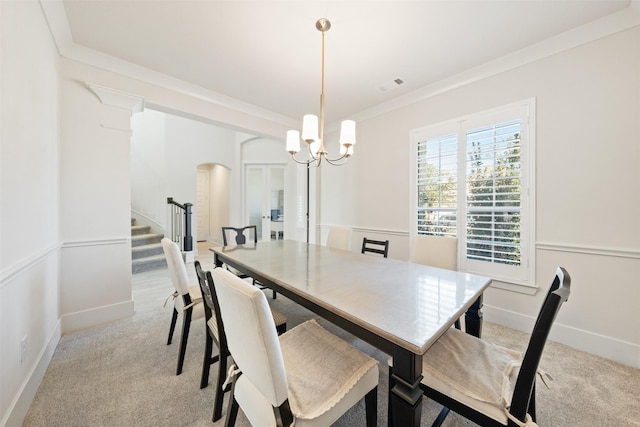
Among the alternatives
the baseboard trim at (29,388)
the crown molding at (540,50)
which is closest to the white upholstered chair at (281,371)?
the baseboard trim at (29,388)

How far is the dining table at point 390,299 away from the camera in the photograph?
0.91 m

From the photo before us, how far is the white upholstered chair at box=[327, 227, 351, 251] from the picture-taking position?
293 centimetres

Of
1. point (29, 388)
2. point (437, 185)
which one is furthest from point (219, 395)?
point (437, 185)

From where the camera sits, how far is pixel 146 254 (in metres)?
4.57

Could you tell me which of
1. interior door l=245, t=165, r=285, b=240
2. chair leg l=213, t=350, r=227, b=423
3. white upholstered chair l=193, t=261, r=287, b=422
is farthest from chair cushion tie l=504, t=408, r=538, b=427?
interior door l=245, t=165, r=285, b=240

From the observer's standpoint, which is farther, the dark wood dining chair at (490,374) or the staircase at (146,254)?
the staircase at (146,254)

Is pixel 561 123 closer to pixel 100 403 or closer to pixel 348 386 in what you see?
pixel 348 386


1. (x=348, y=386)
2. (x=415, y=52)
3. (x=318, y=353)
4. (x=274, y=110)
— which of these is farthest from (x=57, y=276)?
(x=415, y=52)

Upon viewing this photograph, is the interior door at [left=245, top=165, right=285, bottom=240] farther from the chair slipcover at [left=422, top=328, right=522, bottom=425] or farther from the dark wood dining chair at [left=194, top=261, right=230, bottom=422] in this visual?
the chair slipcover at [left=422, top=328, right=522, bottom=425]

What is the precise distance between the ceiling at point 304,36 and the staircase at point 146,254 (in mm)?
3166

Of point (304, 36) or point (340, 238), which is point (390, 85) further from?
point (340, 238)

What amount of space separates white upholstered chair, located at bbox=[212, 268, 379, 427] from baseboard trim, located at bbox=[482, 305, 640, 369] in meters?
2.08

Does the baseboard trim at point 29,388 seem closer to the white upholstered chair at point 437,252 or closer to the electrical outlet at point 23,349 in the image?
the electrical outlet at point 23,349

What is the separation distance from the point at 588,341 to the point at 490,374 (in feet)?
6.00
